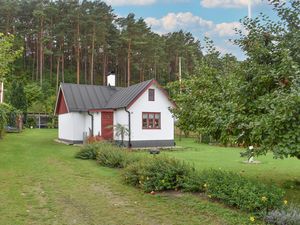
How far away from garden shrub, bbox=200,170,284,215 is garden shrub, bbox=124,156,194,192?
3.15ft

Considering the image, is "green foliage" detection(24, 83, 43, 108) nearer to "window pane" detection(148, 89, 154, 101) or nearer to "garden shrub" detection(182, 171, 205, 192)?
"window pane" detection(148, 89, 154, 101)

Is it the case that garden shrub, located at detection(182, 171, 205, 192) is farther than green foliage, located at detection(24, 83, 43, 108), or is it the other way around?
green foliage, located at detection(24, 83, 43, 108)

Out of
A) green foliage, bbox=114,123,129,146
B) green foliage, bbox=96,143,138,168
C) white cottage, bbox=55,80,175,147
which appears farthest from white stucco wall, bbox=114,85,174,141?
green foliage, bbox=96,143,138,168

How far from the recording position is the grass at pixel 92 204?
6.07m

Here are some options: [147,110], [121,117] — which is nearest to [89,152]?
[121,117]

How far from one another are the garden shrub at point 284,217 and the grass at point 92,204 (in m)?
0.39

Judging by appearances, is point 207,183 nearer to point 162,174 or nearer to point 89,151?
point 162,174

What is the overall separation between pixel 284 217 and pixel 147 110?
17.4 meters

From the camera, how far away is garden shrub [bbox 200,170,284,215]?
236 inches

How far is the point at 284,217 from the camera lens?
214 inches

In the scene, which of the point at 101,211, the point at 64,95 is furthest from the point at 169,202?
the point at 64,95

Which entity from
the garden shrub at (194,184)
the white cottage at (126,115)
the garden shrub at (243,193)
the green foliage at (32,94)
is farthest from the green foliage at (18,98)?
the garden shrub at (243,193)

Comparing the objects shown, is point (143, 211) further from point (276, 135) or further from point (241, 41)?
point (241, 41)

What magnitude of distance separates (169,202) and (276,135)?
2.64 metres
